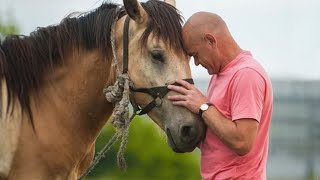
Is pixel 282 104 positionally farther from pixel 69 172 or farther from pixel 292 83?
pixel 69 172

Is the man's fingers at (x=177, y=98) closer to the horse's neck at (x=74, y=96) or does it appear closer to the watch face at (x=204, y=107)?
the watch face at (x=204, y=107)

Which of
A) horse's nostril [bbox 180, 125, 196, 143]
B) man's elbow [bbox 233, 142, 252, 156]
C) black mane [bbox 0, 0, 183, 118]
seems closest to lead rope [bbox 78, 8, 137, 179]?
black mane [bbox 0, 0, 183, 118]

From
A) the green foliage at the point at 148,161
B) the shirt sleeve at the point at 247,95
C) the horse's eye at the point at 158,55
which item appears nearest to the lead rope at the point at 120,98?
the horse's eye at the point at 158,55

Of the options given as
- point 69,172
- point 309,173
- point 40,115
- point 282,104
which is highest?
point 40,115

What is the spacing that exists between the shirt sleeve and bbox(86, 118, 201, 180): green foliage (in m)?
12.6

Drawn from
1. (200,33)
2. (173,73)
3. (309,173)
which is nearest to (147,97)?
(173,73)

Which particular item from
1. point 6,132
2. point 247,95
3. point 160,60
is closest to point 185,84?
point 160,60

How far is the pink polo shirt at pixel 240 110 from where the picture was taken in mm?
5398

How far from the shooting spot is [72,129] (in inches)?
243

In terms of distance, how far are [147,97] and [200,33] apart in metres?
0.63

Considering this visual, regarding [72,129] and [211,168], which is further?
[72,129]

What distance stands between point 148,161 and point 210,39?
43.0ft

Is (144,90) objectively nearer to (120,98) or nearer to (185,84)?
(120,98)

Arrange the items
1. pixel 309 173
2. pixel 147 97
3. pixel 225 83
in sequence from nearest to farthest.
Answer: pixel 225 83
pixel 147 97
pixel 309 173
